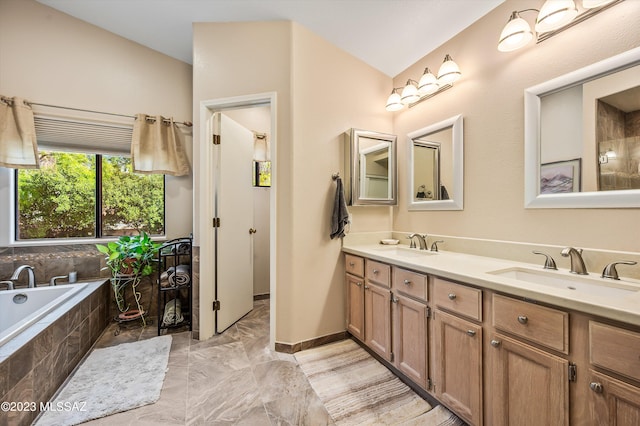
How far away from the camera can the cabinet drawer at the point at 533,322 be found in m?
0.97

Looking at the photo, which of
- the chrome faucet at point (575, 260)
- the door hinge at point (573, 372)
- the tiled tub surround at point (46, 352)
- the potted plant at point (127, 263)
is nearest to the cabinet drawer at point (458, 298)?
the door hinge at point (573, 372)

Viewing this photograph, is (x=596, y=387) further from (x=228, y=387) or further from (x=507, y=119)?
(x=228, y=387)

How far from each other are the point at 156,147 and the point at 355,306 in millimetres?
2568

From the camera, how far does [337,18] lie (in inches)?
80.1

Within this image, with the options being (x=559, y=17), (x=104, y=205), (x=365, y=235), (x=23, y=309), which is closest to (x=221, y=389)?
(x=365, y=235)

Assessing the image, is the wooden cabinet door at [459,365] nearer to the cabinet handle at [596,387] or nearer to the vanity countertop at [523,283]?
the vanity countertop at [523,283]

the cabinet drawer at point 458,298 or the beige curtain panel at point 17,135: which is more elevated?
the beige curtain panel at point 17,135

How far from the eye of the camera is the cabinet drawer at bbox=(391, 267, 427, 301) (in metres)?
1.55

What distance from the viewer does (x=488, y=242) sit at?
174cm

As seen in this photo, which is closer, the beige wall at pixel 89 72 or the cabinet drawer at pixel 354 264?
the cabinet drawer at pixel 354 264

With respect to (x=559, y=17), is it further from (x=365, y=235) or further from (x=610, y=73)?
(x=365, y=235)

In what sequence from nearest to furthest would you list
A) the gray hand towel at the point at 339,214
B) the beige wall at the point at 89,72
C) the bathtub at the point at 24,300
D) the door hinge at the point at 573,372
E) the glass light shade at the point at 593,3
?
the door hinge at the point at 573,372
the glass light shade at the point at 593,3
the bathtub at the point at 24,300
the gray hand towel at the point at 339,214
the beige wall at the point at 89,72

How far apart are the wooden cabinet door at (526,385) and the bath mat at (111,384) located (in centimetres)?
189

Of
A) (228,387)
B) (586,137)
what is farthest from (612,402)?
(228,387)
